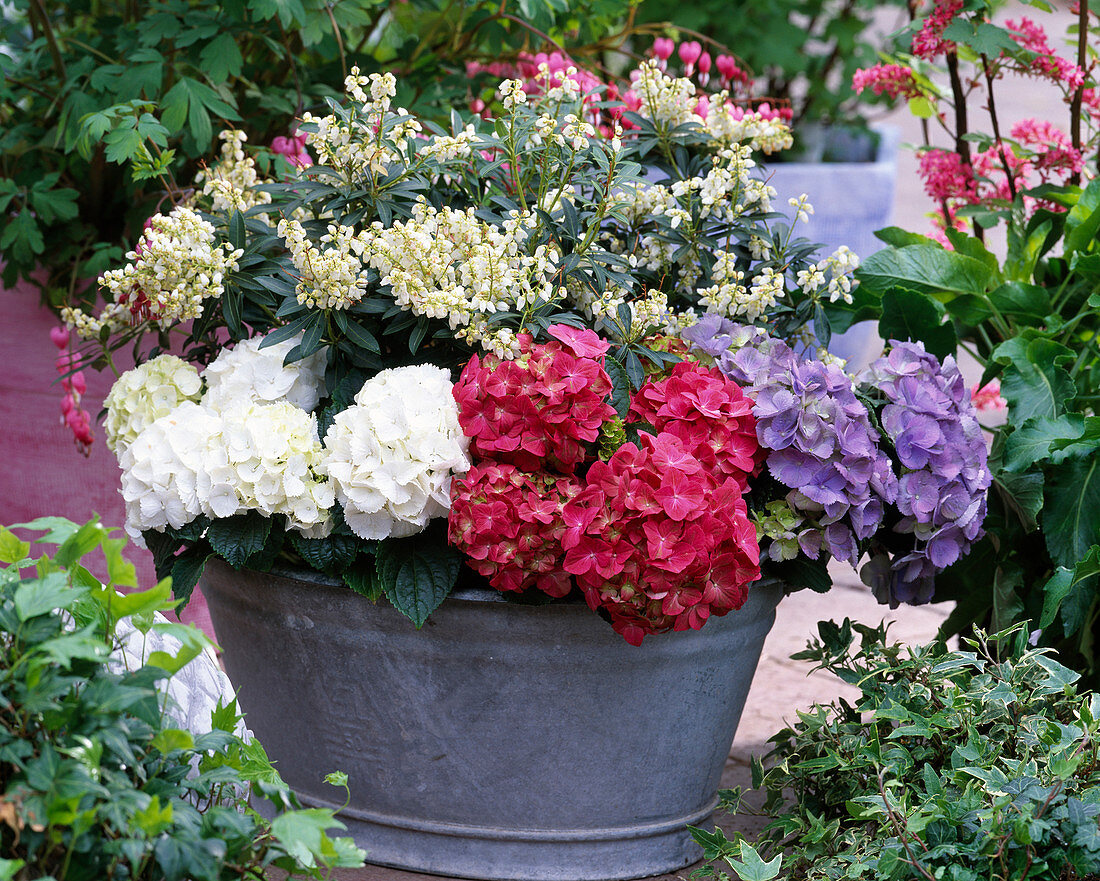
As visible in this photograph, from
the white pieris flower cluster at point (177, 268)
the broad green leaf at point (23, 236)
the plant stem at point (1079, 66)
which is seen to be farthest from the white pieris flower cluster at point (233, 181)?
the plant stem at point (1079, 66)

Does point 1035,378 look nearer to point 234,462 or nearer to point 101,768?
point 234,462

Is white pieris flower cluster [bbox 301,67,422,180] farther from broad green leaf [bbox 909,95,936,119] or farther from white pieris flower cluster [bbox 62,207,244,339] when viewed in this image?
broad green leaf [bbox 909,95,936,119]

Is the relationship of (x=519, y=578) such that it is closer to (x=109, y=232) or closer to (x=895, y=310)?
(x=895, y=310)

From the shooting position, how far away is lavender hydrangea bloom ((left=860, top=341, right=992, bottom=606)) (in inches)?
61.8

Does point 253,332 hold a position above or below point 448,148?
below

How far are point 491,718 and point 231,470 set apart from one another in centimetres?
51

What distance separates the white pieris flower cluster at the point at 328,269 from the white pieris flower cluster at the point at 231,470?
0.16 m

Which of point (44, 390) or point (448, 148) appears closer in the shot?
point (448, 148)

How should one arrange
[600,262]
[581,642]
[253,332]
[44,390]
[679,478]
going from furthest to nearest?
[44,390]
[253,332]
[600,262]
[581,642]
[679,478]

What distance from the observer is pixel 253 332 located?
1.82 metres

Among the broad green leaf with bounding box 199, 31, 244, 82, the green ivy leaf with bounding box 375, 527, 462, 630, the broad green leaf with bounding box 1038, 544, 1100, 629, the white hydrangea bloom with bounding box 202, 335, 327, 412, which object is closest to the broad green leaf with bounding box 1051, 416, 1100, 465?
the broad green leaf with bounding box 1038, 544, 1100, 629

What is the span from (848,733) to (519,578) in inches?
21.6

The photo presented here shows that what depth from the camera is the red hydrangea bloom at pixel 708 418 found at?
150 centimetres

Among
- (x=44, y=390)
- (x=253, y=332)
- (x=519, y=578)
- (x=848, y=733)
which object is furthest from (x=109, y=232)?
(x=848, y=733)
